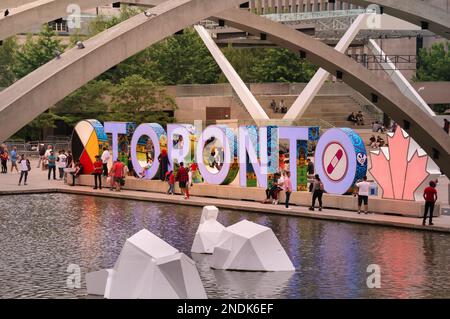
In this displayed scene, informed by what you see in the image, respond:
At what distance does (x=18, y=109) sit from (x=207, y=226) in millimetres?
6273

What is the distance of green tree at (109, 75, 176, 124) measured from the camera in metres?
78.5

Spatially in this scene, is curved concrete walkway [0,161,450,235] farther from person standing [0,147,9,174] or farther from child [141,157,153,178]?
person standing [0,147,9,174]

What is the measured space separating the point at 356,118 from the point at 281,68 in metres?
10.8

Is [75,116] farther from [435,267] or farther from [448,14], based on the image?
[435,267]

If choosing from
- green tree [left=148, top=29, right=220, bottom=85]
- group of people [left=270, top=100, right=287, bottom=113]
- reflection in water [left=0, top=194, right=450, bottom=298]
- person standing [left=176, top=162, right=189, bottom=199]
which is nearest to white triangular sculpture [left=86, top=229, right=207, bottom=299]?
reflection in water [left=0, top=194, right=450, bottom=298]

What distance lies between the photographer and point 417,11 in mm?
37594

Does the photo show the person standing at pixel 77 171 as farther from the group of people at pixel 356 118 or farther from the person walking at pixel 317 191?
the group of people at pixel 356 118

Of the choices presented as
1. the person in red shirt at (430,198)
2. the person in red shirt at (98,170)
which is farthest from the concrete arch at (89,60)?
the person in red shirt at (98,170)

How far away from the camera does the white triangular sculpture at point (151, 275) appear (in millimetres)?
20188

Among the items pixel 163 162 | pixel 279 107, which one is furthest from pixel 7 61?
pixel 163 162

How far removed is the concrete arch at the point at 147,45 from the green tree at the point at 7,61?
179 feet

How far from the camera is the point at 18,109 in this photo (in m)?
23.5

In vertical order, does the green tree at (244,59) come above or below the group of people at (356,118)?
above
